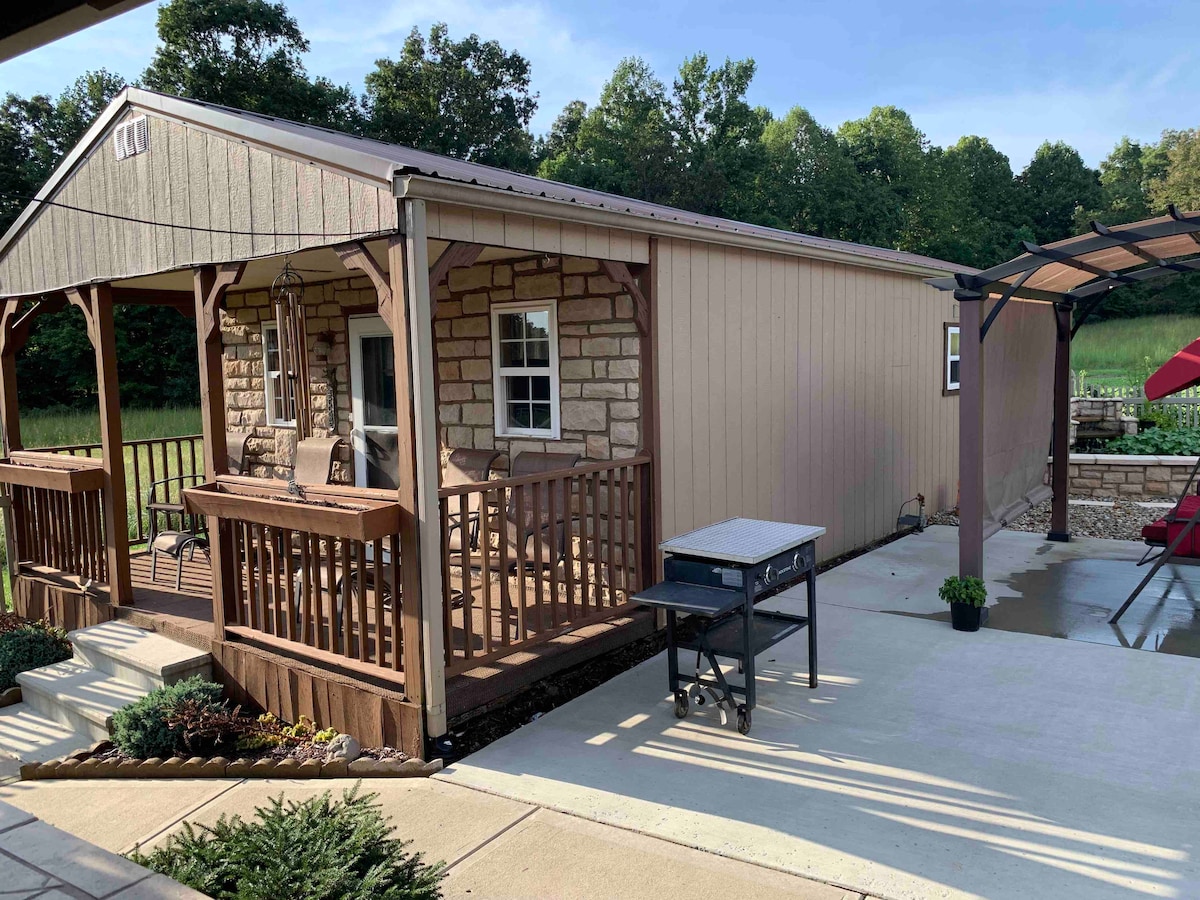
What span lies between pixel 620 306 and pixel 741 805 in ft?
10.8

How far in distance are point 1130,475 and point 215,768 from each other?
34.5 ft

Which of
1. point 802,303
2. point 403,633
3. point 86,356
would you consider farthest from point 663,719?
point 86,356

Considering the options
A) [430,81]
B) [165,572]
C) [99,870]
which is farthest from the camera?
A: [430,81]

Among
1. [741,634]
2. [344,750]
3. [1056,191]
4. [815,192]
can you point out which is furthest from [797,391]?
[1056,191]

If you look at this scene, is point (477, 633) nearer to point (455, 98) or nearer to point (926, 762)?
→ point (926, 762)

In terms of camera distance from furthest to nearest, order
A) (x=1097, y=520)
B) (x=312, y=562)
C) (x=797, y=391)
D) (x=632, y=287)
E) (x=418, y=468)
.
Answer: (x=1097, y=520) < (x=797, y=391) < (x=632, y=287) < (x=312, y=562) < (x=418, y=468)

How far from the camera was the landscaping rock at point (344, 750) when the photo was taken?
412cm

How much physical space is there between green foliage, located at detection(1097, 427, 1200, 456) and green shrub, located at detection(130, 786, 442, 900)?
37.9ft

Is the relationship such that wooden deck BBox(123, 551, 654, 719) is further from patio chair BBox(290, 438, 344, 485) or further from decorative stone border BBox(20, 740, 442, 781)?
patio chair BBox(290, 438, 344, 485)

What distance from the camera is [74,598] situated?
634cm

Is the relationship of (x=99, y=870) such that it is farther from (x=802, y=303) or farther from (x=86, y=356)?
(x=86, y=356)

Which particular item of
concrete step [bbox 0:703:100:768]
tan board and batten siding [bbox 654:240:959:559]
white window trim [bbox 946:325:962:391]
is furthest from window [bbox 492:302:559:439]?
white window trim [bbox 946:325:962:391]

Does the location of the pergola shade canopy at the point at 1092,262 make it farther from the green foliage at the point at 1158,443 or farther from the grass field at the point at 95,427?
the grass field at the point at 95,427

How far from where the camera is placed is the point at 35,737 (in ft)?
16.4
